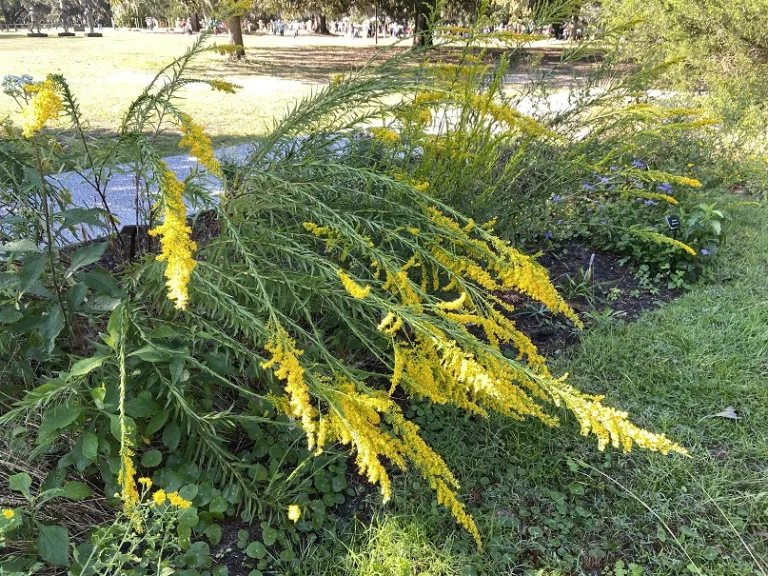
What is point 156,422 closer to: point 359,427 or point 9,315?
point 9,315

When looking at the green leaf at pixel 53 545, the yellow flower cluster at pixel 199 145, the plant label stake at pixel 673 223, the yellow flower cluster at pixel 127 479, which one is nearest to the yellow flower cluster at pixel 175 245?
the yellow flower cluster at pixel 199 145

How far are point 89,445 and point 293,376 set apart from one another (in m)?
0.64

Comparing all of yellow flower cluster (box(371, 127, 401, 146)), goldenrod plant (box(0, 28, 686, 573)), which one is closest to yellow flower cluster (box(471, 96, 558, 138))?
goldenrod plant (box(0, 28, 686, 573))

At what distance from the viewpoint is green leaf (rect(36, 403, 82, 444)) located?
1.36m

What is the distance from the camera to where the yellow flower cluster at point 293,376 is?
3.76ft

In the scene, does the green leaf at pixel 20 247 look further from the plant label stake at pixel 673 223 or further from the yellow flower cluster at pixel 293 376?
the plant label stake at pixel 673 223

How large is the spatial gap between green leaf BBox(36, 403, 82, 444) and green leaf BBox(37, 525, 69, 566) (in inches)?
8.8

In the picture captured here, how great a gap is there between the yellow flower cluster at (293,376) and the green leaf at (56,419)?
543 millimetres

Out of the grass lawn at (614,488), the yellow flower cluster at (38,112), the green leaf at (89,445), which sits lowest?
the grass lawn at (614,488)

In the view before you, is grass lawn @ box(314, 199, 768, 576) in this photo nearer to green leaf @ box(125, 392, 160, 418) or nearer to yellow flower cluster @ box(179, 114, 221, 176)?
green leaf @ box(125, 392, 160, 418)

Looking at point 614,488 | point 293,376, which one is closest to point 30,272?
point 293,376

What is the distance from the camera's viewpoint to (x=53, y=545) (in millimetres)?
1329

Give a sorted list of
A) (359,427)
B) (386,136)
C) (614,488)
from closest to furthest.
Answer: (359,427) → (614,488) → (386,136)

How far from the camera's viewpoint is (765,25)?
22.0ft
